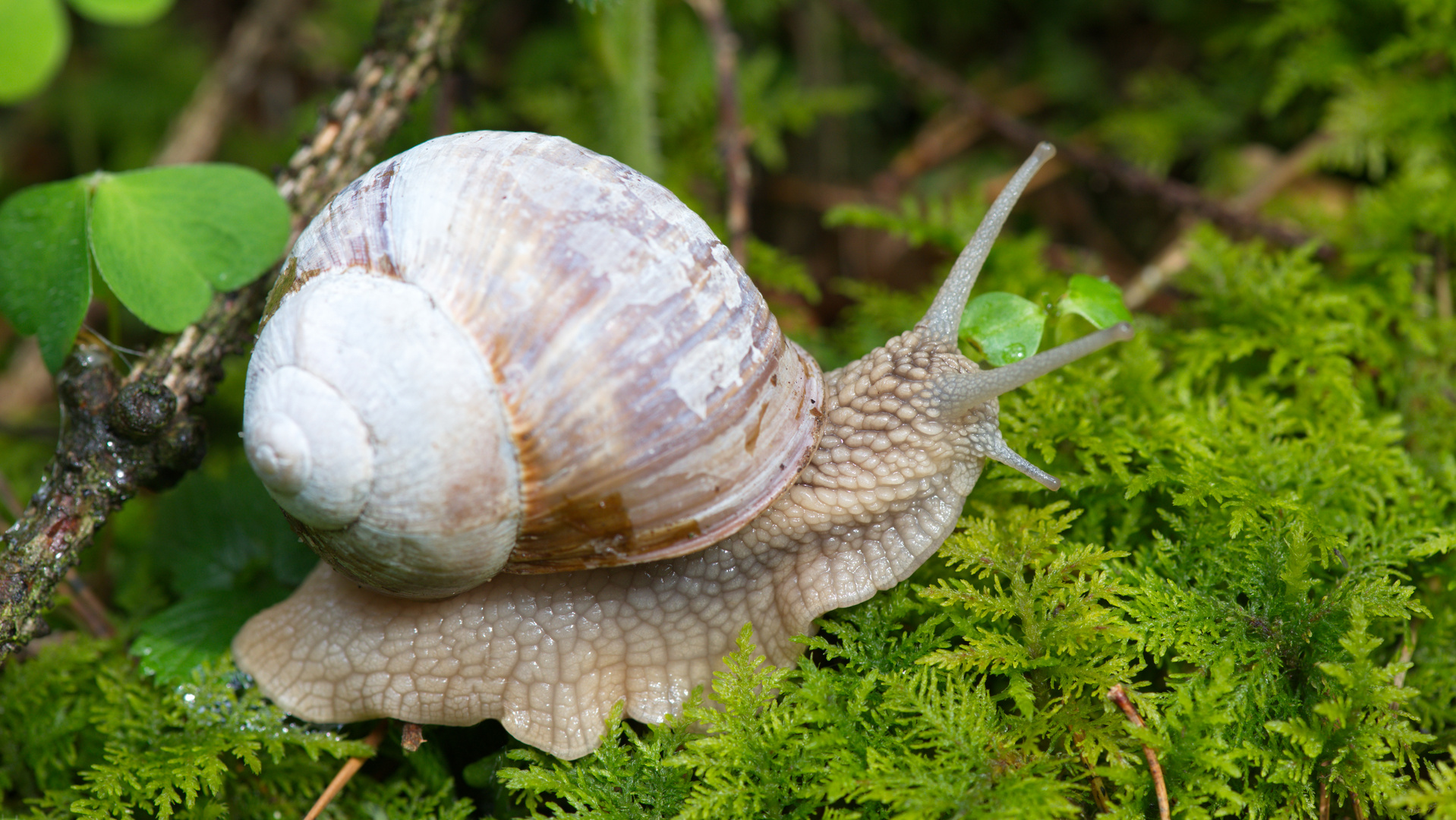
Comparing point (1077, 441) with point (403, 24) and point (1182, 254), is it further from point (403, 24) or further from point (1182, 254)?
point (403, 24)

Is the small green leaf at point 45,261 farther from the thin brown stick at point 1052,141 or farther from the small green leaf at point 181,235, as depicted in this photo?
the thin brown stick at point 1052,141

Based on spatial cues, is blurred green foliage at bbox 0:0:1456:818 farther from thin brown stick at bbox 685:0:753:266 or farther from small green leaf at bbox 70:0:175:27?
small green leaf at bbox 70:0:175:27

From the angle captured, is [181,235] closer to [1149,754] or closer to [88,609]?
[88,609]

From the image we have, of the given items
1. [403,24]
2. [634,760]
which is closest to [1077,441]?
[634,760]

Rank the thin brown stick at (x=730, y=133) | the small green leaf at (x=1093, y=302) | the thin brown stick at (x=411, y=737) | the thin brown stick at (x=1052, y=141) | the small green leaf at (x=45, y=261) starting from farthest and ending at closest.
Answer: the thin brown stick at (x=1052, y=141)
the thin brown stick at (x=730, y=133)
the small green leaf at (x=1093, y=302)
the small green leaf at (x=45, y=261)
the thin brown stick at (x=411, y=737)

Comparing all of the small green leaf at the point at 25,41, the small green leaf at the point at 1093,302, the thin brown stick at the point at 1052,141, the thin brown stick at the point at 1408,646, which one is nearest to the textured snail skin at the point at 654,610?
the small green leaf at the point at 1093,302

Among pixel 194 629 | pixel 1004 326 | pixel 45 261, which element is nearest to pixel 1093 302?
pixel 1004 326
